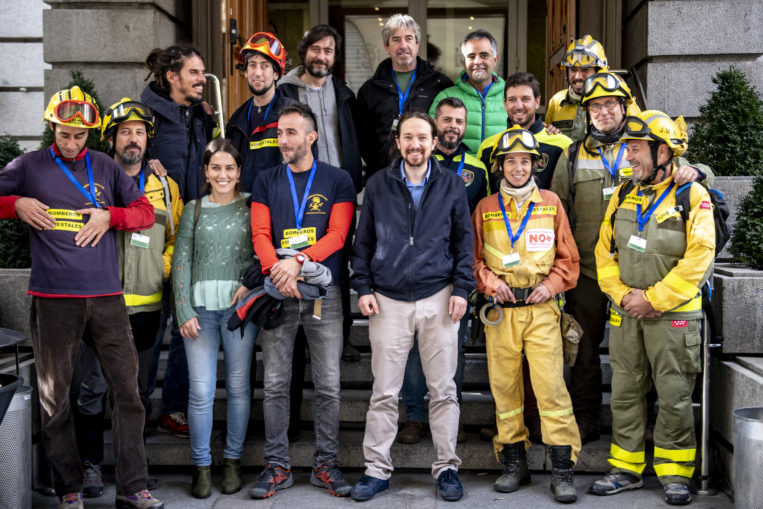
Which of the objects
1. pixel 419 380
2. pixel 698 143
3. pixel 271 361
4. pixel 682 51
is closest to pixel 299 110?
pixel 271 361

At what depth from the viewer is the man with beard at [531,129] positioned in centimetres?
540

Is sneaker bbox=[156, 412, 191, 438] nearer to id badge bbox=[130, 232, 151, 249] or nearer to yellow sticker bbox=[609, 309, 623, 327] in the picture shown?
id badge bbox=[130, 232, 151, 249]

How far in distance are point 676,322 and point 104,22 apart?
6.21m

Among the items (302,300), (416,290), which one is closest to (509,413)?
(416,290)

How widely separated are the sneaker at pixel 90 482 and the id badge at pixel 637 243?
3572 mm

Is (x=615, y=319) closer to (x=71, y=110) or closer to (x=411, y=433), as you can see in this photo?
(x=411, y=433)

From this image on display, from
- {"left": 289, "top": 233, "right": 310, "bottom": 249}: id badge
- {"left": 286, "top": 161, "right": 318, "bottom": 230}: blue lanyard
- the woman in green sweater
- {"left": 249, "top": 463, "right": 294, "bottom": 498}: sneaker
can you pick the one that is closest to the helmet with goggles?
the woman in green sweater

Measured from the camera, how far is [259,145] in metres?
5.59

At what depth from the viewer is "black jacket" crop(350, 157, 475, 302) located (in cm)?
483

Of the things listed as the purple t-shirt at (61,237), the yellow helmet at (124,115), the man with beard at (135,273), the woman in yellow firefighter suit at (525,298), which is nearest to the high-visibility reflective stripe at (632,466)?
the woman in yellow firefighter suit at (525,298)

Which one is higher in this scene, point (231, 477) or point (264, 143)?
point (264, 143)

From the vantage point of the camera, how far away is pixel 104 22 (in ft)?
26.3

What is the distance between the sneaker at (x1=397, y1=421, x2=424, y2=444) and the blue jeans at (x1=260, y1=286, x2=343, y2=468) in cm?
50

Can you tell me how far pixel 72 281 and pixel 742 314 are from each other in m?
4.04
